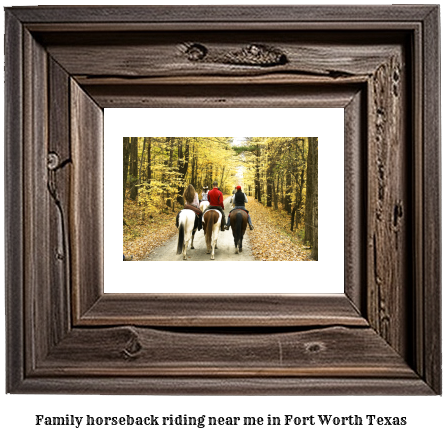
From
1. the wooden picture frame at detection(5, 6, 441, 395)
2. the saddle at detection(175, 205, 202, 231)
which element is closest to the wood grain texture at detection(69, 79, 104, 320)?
the wooden picture frame at detection(5, 6, 441, 395)

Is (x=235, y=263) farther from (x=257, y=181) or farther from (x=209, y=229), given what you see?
(x=257, y=181)

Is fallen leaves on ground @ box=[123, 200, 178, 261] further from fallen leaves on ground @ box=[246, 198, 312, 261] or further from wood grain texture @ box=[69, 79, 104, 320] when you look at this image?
fallen leaves on ground @ box=[246, 198, 312, 261]

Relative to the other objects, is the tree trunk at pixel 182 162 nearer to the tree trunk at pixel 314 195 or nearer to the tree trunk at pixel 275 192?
the tree trunk at pixel 275 192

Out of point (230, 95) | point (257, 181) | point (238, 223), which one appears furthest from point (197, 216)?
point (230, 95)

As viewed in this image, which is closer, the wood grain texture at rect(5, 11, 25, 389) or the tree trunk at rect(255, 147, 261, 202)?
the wood grain texture at rect(5, 11, 25, 389)

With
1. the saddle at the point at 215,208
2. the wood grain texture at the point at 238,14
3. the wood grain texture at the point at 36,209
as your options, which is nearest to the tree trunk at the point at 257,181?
the saddle at the point at 215,208
